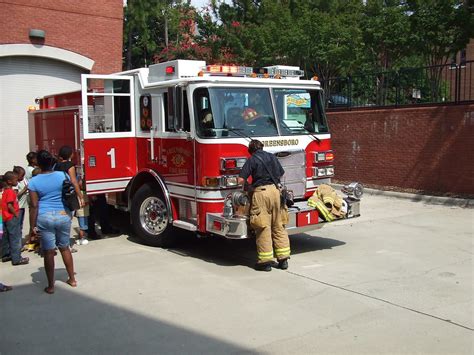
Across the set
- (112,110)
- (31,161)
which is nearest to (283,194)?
(112,110)

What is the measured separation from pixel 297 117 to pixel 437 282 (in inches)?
124

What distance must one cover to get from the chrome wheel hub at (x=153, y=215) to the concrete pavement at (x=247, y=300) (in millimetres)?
351

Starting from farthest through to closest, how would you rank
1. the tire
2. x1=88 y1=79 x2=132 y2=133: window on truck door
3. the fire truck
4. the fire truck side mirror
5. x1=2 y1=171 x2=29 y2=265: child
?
1. x1=88 y1=79 x2=132 y2=133: window on truck door
2. the tire
3. the fire truck side mirror
4. the fire truck
5. x1=2 y1=171 x2=29 y2=265: child

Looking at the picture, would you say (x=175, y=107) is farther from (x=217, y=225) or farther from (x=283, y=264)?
(x=283, y=264)

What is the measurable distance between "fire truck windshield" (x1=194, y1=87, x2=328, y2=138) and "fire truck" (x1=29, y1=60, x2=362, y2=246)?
1 centimetres

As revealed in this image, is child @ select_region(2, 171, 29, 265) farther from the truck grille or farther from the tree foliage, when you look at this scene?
the tree foliage

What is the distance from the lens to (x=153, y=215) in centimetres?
831

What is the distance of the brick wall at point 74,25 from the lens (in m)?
15.0

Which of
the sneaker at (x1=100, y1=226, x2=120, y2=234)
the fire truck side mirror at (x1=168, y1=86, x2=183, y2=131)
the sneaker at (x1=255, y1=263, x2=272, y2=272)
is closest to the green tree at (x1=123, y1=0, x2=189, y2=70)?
the sneaker at (x1=100, y1=226, x2=120, y2=234)

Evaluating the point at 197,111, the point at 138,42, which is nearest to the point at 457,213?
the point at 197,111

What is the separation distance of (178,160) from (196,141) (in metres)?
0.58

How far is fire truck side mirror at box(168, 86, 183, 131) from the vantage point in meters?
7.34

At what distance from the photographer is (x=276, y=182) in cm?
695

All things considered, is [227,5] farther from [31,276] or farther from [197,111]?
[31,276]
